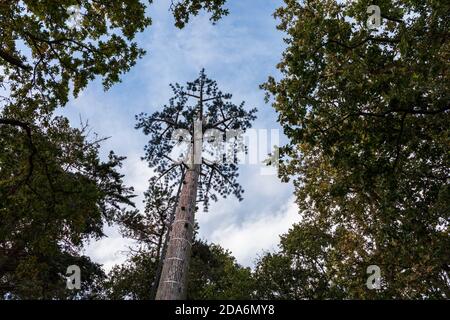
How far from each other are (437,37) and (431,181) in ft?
12.8

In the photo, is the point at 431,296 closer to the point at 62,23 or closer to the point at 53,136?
the point at 53,136

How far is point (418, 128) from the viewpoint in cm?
962

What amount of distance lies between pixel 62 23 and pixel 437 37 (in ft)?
28.4

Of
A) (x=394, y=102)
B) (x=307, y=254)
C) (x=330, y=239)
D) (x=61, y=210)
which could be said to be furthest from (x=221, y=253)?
(x=394, y=102)

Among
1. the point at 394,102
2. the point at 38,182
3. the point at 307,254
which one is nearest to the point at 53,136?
the point at 38,182

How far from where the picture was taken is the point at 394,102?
8695mm

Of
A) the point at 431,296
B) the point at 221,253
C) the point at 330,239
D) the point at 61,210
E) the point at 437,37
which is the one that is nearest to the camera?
the point at 437,37

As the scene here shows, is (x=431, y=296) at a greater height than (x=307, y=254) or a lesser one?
lesser
